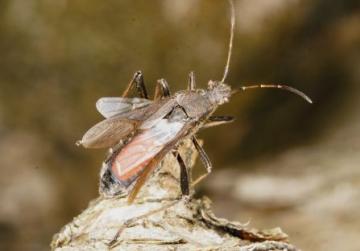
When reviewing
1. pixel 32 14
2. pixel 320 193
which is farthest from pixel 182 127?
pixel 32 14

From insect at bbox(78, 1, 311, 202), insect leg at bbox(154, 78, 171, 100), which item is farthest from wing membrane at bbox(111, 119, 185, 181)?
insect leg at bbox(154, 78, 171, 100)

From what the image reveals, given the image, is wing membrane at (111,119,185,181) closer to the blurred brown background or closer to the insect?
the insect

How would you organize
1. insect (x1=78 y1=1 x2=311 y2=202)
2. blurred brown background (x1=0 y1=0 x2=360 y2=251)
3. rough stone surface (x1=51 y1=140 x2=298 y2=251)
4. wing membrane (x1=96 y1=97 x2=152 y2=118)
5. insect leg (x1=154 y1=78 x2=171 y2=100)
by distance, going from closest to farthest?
rough stone surface (x1=51 y1=140 x2=298 y2=251)
insect (x1=78 y1=1 x2=311 y2=202)
wing membrane (x1=96 y1=97 x2=152 y2=118)
insect leg (x1=154 y1=78 x2=171 y2=100)
blurred brown background (x1=0 y1=0 x2=360 y2=251)

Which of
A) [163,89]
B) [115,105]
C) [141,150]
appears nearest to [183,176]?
[141,150]

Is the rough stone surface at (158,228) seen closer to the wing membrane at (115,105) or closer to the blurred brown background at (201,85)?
the wing membrane at (115,105)

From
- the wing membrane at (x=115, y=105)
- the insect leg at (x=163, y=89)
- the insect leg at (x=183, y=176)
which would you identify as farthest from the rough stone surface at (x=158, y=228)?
the insect leg at (x=163, y=89)

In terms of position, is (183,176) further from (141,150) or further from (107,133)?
(107,133)
